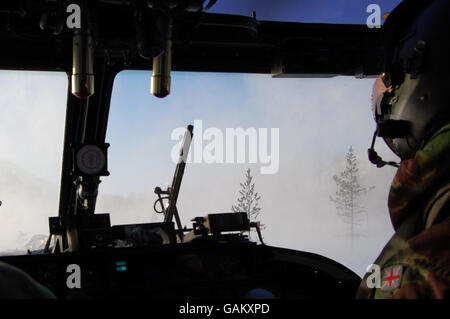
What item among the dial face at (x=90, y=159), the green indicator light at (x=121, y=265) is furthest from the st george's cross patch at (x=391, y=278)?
the dial face at (x=90, y=159)

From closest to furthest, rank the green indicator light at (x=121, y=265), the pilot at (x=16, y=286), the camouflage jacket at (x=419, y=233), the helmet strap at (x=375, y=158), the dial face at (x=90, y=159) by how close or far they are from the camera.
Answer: the pilot at (x=16, y=286) → the camouflage jacket at (x=419, y=233) → the helmet strap at (x=375, y=158) → the green indicator light at (x=121, y=265) → the dial face at (x=90, y=159)

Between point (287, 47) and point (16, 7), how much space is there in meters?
1.61

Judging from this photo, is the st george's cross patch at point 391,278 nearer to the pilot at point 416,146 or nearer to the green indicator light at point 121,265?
the pilot at point 416,146

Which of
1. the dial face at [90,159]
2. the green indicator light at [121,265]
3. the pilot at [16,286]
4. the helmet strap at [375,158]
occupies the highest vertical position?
the dial face at [90,159]

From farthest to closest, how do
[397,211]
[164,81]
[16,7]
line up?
[16,7] → [164,81] → [397,211]

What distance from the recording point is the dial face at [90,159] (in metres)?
2.87

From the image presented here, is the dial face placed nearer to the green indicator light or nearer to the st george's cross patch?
the green indicator light

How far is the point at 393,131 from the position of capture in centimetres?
90

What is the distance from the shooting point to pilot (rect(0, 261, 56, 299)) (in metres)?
0.44

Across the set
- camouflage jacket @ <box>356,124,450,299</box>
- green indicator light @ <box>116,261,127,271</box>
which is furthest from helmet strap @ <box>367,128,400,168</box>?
green indicator light @ <box>116,261,127,271</box>

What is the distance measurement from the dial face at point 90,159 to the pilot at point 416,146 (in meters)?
2.12
